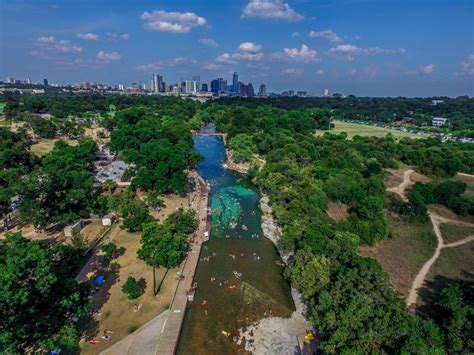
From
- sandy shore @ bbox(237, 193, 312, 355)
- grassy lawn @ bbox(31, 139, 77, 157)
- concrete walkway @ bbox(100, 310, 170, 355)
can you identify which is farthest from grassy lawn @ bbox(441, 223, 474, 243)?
grassy lawn @ bbox(31, 139, 77, 157)

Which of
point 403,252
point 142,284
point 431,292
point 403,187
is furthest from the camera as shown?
point 403,187

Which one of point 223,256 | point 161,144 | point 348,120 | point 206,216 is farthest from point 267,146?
point 348,120

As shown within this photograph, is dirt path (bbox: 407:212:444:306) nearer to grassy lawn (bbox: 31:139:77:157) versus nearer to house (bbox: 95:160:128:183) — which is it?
house (bbox: 95:160:128:183)

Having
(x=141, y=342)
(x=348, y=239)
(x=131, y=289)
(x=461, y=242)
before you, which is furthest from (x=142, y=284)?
(x=461, y=242)

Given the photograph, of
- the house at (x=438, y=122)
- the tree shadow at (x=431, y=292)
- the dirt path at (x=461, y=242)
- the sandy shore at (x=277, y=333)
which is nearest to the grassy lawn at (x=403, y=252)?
the tree shadow at (x=431, y=292)

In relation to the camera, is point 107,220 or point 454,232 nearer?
point 107,220

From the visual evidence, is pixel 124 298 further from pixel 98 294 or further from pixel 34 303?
pixel 34 303

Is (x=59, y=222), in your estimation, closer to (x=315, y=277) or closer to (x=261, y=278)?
(x=261, y=278)
